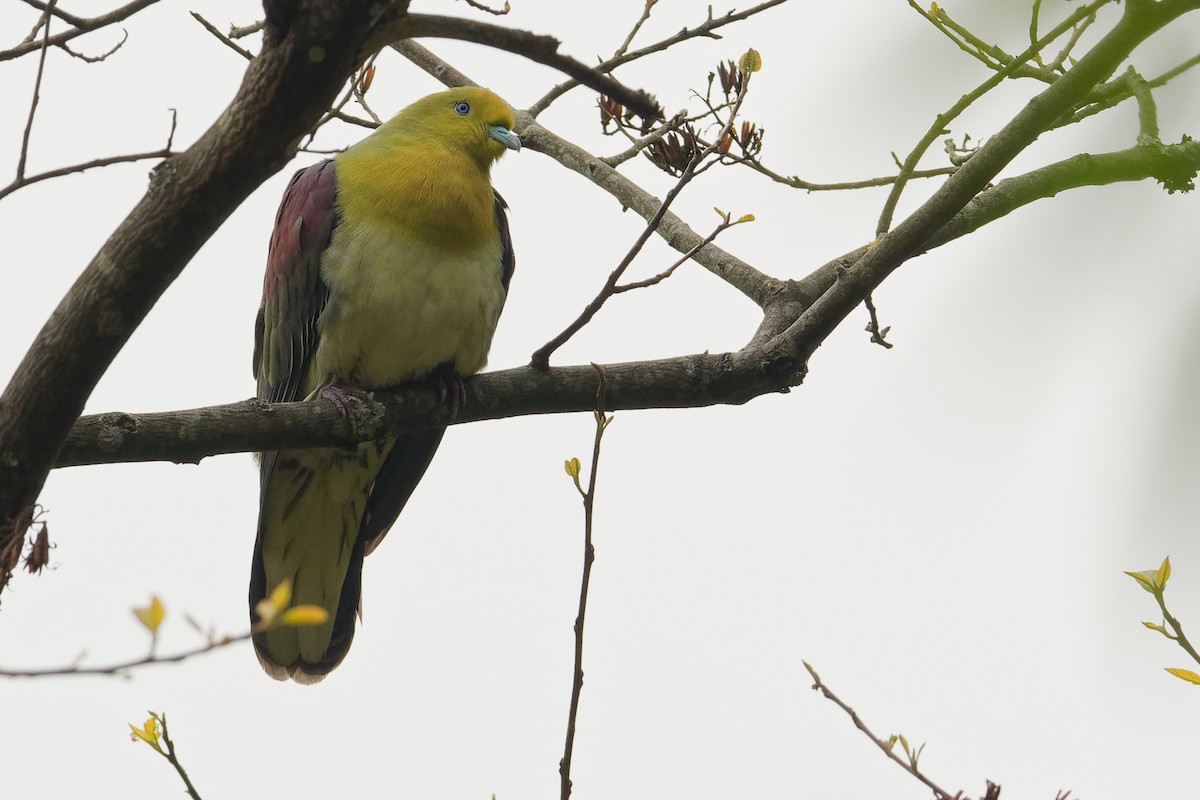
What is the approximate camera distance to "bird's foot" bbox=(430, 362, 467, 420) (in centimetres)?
359

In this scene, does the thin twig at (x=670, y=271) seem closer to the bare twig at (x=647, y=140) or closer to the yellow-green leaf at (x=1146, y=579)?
the bare twig at (x=647, y=140)

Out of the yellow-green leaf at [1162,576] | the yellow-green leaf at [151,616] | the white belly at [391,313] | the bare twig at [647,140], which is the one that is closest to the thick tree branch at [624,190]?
the bare twig at [647,140]

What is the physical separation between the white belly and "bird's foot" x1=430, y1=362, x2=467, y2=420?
0.10ft

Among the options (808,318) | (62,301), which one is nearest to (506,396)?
(808,318)

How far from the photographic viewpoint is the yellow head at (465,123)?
4.50 metres

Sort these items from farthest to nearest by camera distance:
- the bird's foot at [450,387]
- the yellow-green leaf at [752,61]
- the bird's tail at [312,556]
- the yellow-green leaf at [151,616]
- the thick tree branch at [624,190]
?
the bird's tail at [312,556]
the thick tree branch at [624,190]
the bird's foot at [450,387]
the yellow-green leaf at [752,61]
the yellow-green leaf at [151,616]

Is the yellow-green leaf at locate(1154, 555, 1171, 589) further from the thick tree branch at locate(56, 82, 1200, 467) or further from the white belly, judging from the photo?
the white belly

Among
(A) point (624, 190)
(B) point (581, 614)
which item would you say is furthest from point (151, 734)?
(A) point (624, 190)

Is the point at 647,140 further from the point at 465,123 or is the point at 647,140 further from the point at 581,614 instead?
the point at 581,614

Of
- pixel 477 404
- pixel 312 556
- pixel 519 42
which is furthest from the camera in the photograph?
pixel 312 556

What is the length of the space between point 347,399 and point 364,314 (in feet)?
2.10

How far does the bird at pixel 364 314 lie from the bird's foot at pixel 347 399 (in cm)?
2

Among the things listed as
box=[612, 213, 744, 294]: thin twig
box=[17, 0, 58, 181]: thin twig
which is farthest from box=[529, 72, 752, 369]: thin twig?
box=[17, 0, 58, 181]: thin twig

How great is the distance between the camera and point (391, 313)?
154 inches
